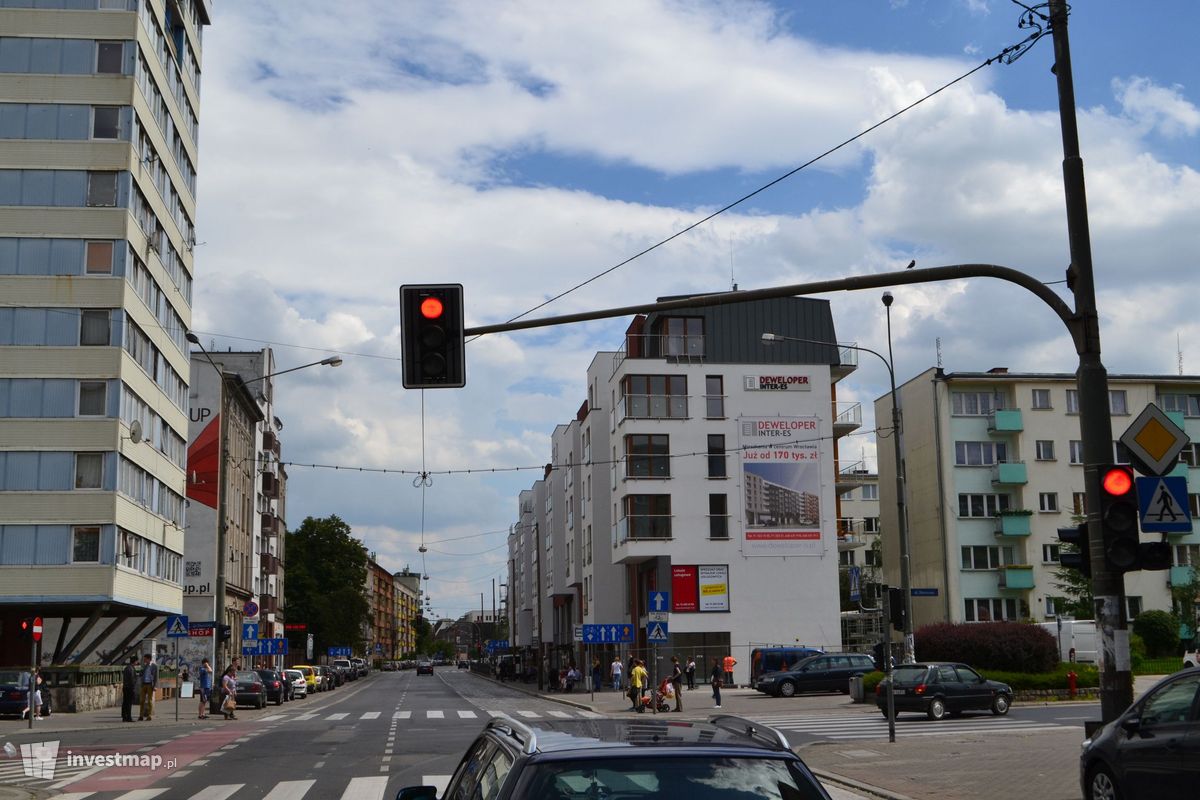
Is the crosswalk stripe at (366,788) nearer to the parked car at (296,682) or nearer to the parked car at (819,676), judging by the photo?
the parked car at (819,676)

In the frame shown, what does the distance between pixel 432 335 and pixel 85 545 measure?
112 feet

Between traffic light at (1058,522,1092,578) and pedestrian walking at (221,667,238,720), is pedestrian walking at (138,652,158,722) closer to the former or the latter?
pedestrian walking at (221,667,238,720)

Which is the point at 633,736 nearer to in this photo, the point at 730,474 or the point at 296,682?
the point at 296,682

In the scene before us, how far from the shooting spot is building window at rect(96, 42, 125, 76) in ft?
148

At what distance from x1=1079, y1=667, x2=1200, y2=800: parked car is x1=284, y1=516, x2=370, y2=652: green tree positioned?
309 ft

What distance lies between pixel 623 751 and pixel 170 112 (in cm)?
5193

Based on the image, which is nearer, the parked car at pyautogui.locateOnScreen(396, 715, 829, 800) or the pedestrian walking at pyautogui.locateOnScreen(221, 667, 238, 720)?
the parked car at pyautogui.locateOnScreen(396, 715, 829, 800)

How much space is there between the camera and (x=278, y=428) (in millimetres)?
102438

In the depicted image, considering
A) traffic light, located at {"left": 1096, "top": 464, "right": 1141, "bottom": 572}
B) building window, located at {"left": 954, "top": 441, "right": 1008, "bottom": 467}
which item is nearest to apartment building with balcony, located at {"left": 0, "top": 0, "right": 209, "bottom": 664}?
traffic light, located at {"left": 1096, "top": 464, "right": 1141, "bottom": 572}

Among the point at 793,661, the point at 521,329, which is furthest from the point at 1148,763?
the point at 793,661

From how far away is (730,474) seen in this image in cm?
6166

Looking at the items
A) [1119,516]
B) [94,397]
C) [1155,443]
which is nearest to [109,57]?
[94,397]

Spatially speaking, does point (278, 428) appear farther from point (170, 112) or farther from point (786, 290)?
point (786, 290)

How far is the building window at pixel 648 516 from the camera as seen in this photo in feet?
199
